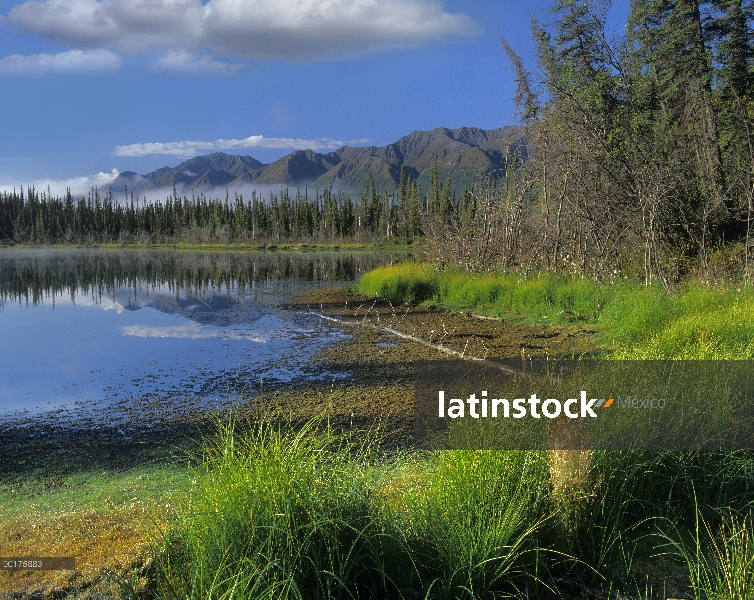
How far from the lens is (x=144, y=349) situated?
12219 mm

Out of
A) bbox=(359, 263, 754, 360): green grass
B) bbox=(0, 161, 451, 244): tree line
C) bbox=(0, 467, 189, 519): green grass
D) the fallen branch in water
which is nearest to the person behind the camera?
bbox=(0, 467, 189, 519): green grass

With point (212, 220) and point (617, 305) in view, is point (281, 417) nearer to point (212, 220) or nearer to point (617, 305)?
point (617, 305)

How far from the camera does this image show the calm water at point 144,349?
27.4 ft

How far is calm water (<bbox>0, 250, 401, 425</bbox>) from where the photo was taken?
8344 millimetres

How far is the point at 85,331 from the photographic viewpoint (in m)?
14.8

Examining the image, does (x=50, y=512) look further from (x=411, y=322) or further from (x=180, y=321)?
(x=180, y=321)

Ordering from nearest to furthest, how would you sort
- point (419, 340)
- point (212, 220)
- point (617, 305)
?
point (617, 305) < point (419, 340) < point (212, 220)

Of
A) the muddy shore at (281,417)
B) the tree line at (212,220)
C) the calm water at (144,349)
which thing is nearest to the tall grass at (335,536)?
the muddy shore at (281,417)

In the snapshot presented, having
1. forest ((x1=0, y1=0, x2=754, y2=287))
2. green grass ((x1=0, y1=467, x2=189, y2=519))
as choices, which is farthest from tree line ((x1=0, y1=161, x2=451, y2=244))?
green grass ((x1=0, y1=467, x2=189, y2=519))

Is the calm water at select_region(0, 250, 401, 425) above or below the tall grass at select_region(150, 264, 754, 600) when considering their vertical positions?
below

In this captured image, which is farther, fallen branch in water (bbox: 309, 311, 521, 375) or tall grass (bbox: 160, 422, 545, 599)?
fallen branch in water (bbox: 309, 311, 521, 375)

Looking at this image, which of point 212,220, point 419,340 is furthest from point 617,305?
point 212,220

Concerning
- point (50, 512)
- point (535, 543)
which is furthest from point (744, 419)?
point (50, 512)

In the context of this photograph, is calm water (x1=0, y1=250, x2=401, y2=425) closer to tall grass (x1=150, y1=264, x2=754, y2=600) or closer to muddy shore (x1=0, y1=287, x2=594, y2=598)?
muddy shore (x1=0, y1=287, x2=594, y2=598)
